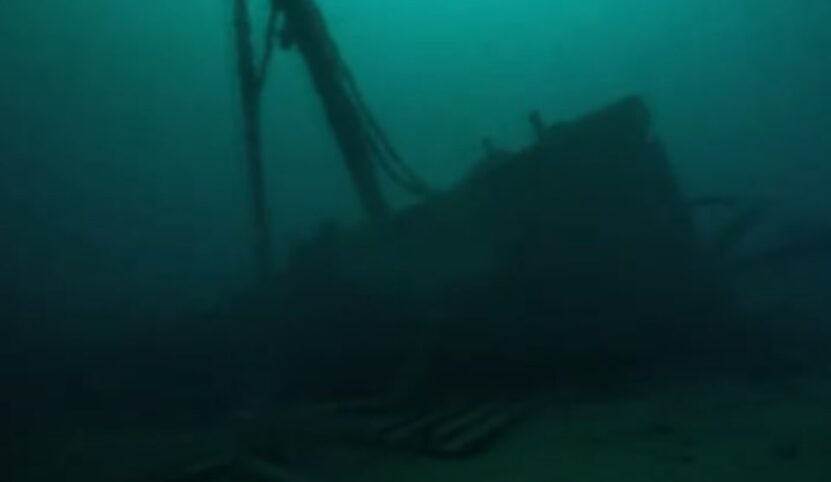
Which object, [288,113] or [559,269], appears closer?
[559,269]

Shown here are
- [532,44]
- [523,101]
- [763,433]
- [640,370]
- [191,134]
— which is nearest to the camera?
[763,433]

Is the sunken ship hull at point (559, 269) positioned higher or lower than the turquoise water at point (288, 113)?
lower

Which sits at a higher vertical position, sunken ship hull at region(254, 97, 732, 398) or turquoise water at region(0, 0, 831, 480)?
turquoise water at region(0, 0, 831, 480)

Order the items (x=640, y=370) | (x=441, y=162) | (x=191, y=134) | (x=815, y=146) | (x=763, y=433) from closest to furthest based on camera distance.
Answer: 1. (x=763, y=433)
2. (x=640, y=370)
3. (x=815, y=146)
4. (x=441, y=162)
5. (x=191, y=134)

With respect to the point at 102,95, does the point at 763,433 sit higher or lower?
lower

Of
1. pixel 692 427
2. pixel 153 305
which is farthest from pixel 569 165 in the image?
pixel 153 305

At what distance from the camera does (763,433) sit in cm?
648

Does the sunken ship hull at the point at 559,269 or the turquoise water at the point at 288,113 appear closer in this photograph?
the sunken ship hull at the point at 559,269

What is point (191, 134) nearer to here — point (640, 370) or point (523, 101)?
point (523, 101)

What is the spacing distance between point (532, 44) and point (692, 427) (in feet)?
207

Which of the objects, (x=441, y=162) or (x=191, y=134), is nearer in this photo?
(x=441, y=162)

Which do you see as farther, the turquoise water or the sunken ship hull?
the turquoise water

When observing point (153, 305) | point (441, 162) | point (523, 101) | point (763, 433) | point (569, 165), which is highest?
point (523, 101)

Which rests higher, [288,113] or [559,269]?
[288,113]
